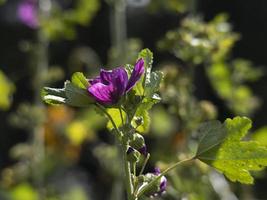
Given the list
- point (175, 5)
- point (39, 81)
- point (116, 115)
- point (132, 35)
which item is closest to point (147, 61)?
point (116, 115)

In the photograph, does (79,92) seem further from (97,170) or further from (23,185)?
(97,170)

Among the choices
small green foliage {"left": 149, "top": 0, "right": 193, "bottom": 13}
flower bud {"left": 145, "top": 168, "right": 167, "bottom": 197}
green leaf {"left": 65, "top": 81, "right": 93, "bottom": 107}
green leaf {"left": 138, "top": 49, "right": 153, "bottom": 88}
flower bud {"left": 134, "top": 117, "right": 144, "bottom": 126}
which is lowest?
flower bud {"left": 145, "top": 168, "right": 167, "bottom": 197}

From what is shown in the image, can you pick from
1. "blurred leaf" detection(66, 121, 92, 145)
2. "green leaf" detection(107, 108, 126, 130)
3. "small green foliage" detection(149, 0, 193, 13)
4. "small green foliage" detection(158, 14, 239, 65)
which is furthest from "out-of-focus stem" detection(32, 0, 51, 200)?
"green leaf" detection(107, 108, 126, 130)

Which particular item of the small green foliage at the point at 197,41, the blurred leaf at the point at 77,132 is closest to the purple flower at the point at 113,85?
the small green foliage at the point at 197,41

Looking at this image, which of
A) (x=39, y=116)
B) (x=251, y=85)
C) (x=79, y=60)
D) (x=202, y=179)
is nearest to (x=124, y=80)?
(x=202, y=179)

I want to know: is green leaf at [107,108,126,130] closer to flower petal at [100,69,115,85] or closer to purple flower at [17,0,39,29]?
flower petal at [100,69,115,85]

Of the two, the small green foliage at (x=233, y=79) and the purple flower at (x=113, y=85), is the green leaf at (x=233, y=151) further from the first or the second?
the small green foliage at (x=233, y=79)
